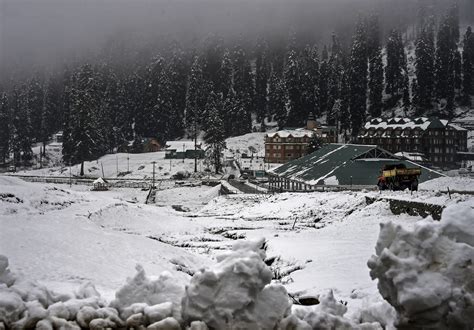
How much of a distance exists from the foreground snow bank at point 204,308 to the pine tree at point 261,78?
121947 mm

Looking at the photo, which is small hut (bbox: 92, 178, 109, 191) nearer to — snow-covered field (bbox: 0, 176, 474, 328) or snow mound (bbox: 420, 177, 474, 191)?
snow-covered field (bbox: 0, 176, 474, 328)

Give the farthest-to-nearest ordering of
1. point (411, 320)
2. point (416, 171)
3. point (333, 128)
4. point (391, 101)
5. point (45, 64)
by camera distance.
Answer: point (45, 64) < point (391, 101) < point (333, 128) < point (416, 171) < point (411, 320)

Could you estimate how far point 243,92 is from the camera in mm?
135625

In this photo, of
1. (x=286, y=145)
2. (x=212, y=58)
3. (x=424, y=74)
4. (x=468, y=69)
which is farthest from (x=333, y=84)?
(x=212, y=58)

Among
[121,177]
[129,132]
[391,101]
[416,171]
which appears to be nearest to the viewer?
[416,171]

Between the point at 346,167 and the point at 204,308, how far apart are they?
45035 mm

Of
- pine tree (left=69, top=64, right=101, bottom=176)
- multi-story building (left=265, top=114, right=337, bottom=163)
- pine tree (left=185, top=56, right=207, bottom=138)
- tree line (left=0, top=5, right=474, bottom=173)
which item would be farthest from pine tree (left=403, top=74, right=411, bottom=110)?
pine tree (left=69, top=64, right=101, bottom=176)

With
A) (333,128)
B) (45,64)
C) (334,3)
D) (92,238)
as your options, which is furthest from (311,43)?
(92,238)

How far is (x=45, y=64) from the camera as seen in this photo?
188875 millimetres

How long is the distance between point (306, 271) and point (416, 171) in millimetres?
23029

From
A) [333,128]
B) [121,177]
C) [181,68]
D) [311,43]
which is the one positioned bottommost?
[121,177]

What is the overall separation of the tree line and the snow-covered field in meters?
66.0

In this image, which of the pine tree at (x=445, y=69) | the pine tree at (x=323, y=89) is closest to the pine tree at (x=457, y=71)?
the pine tree at (x=445, y=69)

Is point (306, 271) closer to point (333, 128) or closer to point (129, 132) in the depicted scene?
point (333, 128)
